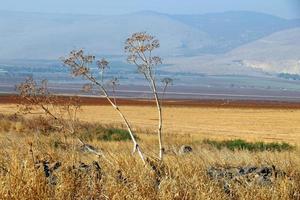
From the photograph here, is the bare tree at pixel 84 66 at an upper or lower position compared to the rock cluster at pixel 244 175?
upper

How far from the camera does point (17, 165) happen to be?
8.83 m

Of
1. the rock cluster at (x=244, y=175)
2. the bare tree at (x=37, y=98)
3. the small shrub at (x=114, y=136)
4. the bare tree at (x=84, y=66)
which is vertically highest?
the bare tree at (x=84, y=66)

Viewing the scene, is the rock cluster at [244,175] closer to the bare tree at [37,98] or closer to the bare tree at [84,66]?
the bare tree at [84,66]

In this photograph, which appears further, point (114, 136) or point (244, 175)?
point (114, 136)

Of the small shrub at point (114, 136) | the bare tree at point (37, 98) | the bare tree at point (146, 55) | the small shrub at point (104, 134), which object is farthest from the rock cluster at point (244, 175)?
the small shrub at point (114, 136)

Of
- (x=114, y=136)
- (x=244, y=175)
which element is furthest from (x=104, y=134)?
(x=244, y=175)

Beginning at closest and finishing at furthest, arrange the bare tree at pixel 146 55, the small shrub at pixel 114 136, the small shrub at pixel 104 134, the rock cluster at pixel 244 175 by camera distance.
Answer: the rock cluster at pixel 244 175 → the bare tree at pixel 146 55 → the small shrub at pixel 104 134 → the small shrub at pixel 114 136

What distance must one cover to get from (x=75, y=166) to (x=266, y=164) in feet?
13.1

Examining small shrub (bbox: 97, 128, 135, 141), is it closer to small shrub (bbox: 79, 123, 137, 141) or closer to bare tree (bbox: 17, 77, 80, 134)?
small shrub (bbox: 79, 123, 137, 141)

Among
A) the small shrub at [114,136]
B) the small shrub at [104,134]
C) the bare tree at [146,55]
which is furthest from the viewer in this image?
the small shrub at [114,136]

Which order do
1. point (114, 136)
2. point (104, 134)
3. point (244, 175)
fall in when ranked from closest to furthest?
point (244, 175), point (114, 136), point (104, 134)

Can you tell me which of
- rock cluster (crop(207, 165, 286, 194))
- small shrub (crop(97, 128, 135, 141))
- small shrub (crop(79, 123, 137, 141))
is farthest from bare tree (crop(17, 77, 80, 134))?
small shrub (crop(97, 128, 135, 141))

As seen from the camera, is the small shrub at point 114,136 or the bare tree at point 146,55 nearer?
the bare tree at point 146,55

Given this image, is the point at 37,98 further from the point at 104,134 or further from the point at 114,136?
the point at 104,134
